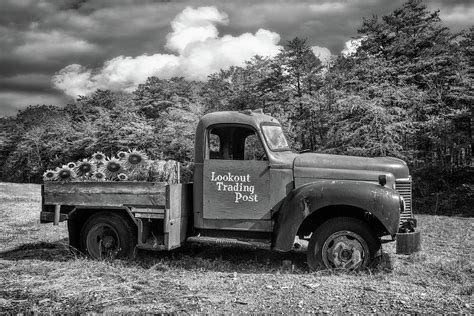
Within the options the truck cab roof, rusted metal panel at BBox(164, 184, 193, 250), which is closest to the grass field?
rusted metal panel at BBox(164, 184, 193, 250)

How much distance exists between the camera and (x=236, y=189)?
6.14 meters

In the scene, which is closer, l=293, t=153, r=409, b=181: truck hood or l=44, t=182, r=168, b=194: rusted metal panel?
l=293, t=153, r=409, b=181: truck hood

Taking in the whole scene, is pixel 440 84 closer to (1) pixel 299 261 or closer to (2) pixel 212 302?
(1) pixel 299 261

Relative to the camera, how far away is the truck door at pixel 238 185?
609 centimetres

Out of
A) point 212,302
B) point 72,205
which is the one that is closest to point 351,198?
point 212,302

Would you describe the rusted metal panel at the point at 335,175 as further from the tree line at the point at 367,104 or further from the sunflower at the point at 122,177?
the tree line at the point at 367,104

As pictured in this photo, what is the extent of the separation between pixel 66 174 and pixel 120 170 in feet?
2.78

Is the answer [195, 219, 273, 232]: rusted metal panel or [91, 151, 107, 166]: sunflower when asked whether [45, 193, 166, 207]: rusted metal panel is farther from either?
[91, 151, 107, 166]: sunflower

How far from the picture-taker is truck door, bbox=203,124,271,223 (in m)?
6.09

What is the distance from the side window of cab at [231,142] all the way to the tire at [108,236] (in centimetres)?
165

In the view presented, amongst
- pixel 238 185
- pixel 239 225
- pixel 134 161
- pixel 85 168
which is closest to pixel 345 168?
pixel 238 185

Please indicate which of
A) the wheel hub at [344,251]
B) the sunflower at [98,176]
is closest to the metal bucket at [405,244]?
the wheel hub at [344,251]

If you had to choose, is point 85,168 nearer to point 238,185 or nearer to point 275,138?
point 238,185

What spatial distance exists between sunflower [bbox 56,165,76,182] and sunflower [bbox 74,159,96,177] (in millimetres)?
119
